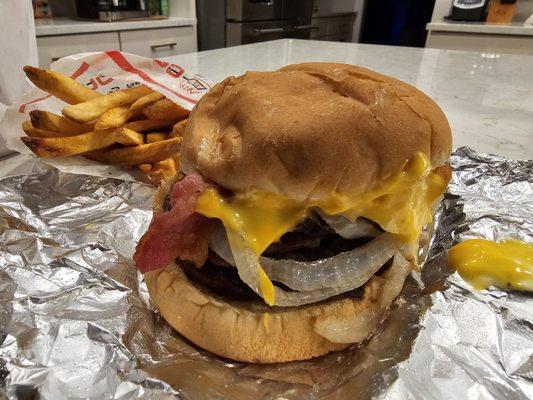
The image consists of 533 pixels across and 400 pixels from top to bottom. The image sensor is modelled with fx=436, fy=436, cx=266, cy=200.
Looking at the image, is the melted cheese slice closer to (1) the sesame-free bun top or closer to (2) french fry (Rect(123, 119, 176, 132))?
(1) the sesame-free bun top

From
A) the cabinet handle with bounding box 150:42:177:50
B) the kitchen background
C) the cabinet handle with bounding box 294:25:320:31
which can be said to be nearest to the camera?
the kitchen background

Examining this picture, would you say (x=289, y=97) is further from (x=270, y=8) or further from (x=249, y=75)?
(x=270, y=8)

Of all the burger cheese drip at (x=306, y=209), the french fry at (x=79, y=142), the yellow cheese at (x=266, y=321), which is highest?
the burger cheese drip at (x=306, y=209)

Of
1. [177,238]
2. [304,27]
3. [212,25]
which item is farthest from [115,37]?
[177,238]

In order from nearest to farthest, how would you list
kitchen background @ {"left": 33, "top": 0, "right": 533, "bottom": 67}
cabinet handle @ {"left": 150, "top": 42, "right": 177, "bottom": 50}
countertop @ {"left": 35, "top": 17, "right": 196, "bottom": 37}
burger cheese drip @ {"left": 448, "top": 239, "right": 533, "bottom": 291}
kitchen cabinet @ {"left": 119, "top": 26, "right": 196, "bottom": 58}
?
1. burger cheese drip @ {"left": 448, "top": 239, "right": 533, "bottom": 291}
2. countertop @ {"left": 35, "top": 17, "right": 196, "bottom": 37}
3. kitchen background @ {"left": 33, "top": 0, "right": 533, "bottom": 67}
4. kitchen cabinet @ {"left": 119, "top": 26, "right": 196, "bottom": 58}
5. cabinet handle @ {"left": 150, "top": 42, "right": 177, "bottom": 50}

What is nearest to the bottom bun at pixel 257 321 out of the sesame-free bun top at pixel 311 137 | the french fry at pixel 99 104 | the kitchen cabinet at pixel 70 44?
the sesame-free bun top at pixel 311 137

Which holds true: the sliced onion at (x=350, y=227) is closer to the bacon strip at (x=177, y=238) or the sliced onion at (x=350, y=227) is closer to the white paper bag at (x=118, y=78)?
the bacon strip at (x=177, y=238)

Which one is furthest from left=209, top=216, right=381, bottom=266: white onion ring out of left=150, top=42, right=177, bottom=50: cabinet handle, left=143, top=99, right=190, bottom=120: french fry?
left=150, top=42, right=177, bottom=50: cabinet handle
